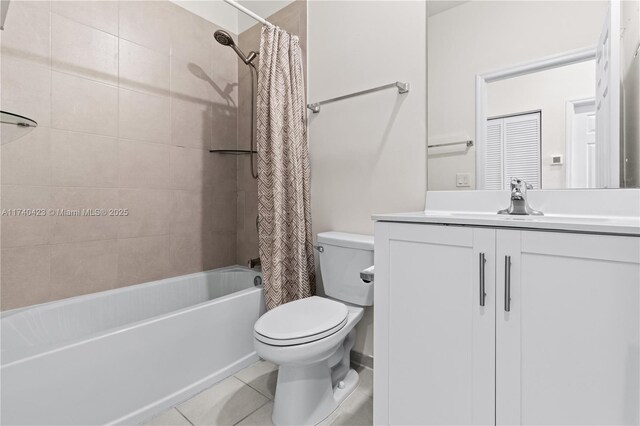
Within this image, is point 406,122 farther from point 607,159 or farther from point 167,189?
point 167,189

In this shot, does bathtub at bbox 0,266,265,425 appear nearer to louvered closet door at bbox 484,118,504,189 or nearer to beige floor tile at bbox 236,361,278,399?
beige floor tile at bbox 236,361,278,399

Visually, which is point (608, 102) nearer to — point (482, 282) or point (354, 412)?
point (482, 282)

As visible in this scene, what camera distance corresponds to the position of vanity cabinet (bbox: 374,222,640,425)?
2.26 feet

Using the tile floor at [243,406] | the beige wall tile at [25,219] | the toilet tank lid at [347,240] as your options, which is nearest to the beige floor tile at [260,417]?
the tile floor at [243,406]

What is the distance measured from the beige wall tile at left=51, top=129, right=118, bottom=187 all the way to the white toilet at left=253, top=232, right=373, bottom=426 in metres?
1.28

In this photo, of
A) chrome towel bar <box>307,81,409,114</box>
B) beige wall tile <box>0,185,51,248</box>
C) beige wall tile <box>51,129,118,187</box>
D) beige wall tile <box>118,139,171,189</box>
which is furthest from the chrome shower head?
beige wall tile <box>0,185,51,248</box>

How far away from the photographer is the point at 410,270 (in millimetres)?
980

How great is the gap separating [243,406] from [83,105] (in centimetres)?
179

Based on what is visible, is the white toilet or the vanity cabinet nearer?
the vanity cabinet

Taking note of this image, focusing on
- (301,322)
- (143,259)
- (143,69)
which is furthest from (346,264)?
(143,69)

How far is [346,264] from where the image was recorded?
1583 millimetres

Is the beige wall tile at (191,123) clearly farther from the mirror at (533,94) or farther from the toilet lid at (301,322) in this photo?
the mirror at (533,94)

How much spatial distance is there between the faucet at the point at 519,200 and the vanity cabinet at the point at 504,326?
0.41 meters

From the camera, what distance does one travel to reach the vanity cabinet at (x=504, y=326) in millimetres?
688
